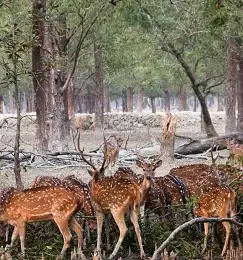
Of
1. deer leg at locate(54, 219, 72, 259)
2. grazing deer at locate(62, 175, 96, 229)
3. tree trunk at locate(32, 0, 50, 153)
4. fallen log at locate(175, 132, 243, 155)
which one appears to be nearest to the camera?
deer leg at locate(54, 219, 72, 259)

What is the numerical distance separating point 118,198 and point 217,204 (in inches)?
38.4

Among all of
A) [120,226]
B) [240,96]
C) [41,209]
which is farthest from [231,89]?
[41,209]

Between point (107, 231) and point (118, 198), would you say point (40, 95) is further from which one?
point (118, 198)

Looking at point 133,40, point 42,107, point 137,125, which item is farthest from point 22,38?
point 137,125

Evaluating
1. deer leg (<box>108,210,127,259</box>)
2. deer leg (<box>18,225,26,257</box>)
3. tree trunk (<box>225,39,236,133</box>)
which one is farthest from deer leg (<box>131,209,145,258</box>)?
tree trunk (<box>225,39,236,133</box>)

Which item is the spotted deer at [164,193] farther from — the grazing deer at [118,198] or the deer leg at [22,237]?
the deer leg at [22,237]

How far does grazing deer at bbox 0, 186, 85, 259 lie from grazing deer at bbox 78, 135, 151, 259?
0.24m

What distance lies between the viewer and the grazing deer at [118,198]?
582 centimetres

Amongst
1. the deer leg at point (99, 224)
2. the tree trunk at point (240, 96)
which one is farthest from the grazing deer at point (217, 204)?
the tree trunk at point (240, 96)

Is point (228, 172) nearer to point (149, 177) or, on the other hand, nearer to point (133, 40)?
point (149, 177)

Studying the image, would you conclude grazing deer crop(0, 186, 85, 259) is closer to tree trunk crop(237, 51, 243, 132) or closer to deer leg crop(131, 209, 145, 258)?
deer leg crop(131, 209, 145, 258)

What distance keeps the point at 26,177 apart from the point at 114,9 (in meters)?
7.96

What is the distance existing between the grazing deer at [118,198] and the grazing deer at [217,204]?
58cm

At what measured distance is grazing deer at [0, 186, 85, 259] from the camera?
18.6 ft
